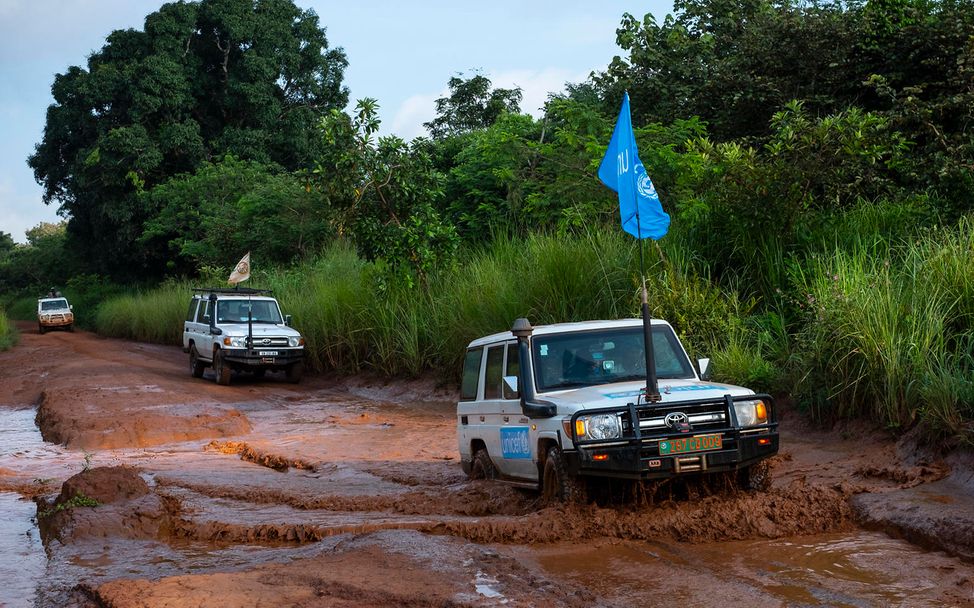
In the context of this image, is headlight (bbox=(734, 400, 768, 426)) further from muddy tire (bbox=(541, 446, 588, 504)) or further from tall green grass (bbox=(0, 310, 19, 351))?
tall green grass (bbox=(0, 310, 19, 351))

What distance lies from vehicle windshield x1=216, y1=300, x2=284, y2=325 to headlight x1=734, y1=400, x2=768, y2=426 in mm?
16071

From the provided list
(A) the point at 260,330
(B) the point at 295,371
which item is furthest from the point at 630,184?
(A) the point at 260,330

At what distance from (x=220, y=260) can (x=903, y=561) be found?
32.5 meters

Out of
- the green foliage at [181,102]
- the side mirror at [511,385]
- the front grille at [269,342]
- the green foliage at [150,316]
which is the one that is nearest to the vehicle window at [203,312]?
the front grille at [269,342]

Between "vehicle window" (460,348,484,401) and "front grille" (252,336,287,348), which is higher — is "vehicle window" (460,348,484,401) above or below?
below

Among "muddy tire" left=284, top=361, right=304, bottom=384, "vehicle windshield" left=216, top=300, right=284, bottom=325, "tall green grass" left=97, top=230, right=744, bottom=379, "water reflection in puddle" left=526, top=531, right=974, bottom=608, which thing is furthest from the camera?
"vehicle windshield" left=216, top=300, right=284, bottom=325

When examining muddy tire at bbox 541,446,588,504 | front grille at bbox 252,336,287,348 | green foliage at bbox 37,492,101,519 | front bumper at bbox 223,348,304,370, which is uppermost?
front grille at bbox 252,336,287,348

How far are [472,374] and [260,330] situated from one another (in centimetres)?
1261

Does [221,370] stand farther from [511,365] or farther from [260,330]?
[511,365]

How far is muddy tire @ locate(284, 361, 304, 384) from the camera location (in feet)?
68.8

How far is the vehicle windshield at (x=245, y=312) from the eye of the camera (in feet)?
71.5

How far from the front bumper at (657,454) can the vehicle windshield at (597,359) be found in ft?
3.50

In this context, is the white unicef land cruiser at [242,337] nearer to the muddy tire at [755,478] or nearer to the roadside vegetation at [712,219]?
the roadside vegetation at [712,219]

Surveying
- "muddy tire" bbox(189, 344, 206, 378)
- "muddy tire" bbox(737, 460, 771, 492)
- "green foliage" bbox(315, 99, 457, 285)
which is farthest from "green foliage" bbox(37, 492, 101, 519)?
"muddy tire" bbox(189, 344, 206, 378)
